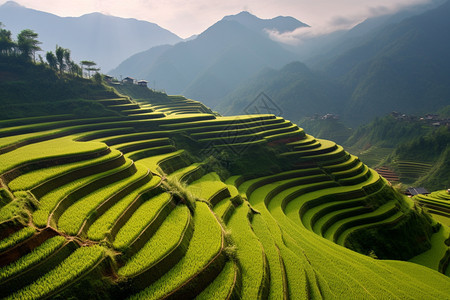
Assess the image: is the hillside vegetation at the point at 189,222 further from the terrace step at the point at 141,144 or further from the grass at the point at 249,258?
the terrace step at the point at 141,144

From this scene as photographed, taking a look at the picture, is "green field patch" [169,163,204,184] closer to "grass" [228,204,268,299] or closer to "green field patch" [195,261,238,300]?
"grass" [228,204,268,299]

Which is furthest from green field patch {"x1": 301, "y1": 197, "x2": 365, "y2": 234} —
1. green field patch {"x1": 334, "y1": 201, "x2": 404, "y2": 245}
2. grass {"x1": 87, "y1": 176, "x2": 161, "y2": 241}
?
grass {"x1": 87, "y1": 176, "x2": 161, "y2": 241}

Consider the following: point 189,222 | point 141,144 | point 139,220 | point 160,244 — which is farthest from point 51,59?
point 160,244

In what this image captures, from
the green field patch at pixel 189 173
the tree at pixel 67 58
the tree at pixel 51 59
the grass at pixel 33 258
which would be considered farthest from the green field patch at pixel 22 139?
the tree at pixel 67 58

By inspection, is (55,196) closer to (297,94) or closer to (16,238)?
(16,238)

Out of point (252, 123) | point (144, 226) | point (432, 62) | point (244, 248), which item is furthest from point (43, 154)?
point (432, 62)

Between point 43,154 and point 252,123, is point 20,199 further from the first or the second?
point 252,123
